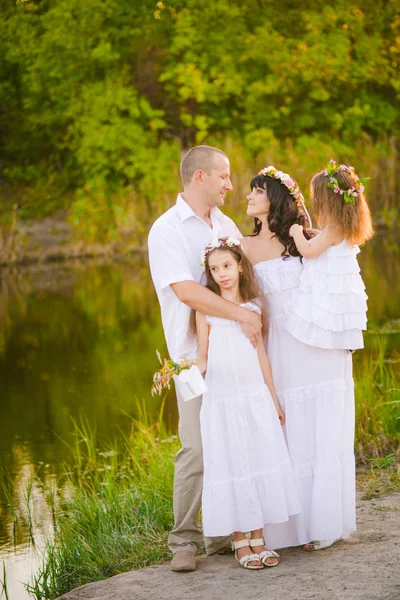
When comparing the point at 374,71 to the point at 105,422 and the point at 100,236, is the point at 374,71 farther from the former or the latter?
the point at 105,422

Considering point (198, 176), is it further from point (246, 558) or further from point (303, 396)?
point (246, 558)

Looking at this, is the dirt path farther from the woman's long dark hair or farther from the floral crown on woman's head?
the floral crown on woman's head

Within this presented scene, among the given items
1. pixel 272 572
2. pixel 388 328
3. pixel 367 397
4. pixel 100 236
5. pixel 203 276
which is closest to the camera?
pixel 272 572

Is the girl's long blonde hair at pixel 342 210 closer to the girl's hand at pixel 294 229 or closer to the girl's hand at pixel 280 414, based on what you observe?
the girl's hand at pixel 294 229

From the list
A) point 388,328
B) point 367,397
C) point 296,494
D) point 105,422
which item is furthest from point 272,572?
point 388,328

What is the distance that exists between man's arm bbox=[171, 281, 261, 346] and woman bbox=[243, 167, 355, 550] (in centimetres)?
23

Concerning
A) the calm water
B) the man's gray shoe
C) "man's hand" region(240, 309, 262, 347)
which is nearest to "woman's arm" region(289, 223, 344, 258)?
"man's hand" region(240, 309, 262, 347)

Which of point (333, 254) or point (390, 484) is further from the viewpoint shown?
point (390, 484)

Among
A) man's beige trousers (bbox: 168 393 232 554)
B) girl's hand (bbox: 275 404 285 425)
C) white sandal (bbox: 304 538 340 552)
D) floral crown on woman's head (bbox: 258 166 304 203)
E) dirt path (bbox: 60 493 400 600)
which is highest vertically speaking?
floral crown on woman's head (bbox: 258 166 304 203)

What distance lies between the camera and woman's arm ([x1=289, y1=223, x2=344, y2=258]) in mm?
4402

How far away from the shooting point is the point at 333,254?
4.45 meters

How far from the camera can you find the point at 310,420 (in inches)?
175

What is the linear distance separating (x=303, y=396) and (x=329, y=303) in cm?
42

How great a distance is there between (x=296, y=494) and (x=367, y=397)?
249 centimetres
